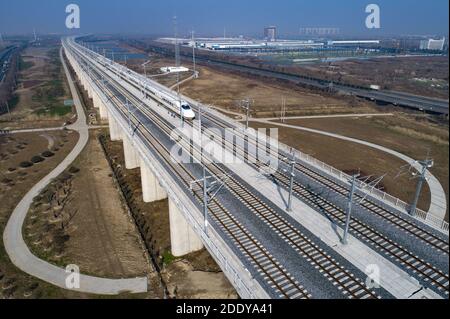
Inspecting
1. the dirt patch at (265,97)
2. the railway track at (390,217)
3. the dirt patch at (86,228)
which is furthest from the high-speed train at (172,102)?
the railway track at (390,217)

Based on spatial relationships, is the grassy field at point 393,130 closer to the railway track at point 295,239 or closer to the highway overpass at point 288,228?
the highway overpass at point 288,228

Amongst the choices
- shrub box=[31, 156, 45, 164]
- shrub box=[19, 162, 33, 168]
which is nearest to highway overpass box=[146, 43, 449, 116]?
shrub box=[31, 156, 45, 164]

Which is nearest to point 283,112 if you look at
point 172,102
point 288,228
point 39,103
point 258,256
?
point 172,102

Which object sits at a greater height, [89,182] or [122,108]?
[122,108]

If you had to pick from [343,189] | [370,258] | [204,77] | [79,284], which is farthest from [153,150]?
[204,77]

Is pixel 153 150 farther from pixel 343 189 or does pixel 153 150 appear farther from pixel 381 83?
pixel 381 83

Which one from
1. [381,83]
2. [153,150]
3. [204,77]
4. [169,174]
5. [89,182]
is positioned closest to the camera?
[169,174]

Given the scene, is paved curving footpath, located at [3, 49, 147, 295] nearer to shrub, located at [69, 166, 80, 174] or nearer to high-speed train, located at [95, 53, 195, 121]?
shrub, located at [69, 166, 80, 174]

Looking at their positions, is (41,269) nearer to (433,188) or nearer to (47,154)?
(47,154)
